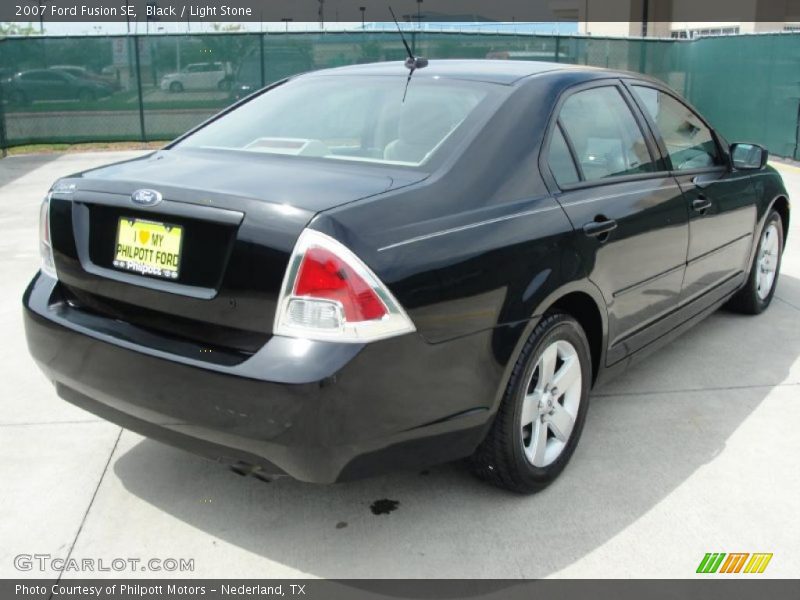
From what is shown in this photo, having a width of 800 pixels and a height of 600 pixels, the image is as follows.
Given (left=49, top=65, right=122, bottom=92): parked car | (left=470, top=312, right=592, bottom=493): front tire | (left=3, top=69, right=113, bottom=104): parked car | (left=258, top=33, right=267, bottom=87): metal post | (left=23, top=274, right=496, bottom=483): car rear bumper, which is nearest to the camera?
(left=23, top=274, right=496, bottom=483): car rear bumper

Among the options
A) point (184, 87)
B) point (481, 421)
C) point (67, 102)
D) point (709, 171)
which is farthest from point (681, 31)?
point (481, 421)

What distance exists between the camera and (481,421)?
2783mm

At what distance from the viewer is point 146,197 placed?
2.70 m

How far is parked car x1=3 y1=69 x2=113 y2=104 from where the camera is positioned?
50.9 feet

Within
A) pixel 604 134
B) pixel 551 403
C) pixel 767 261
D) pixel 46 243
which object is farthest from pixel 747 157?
pixel 46 243

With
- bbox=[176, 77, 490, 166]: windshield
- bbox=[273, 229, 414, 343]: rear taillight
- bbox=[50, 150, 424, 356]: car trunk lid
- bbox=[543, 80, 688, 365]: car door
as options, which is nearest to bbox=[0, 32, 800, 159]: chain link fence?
bbox=[543, 80, 688, 365]: car door

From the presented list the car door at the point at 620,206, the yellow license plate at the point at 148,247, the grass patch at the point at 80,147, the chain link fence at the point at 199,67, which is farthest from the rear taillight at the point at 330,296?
the grass patch at the point at 80,147

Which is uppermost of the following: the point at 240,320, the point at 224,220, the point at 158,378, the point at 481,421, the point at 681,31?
the point at 681,31

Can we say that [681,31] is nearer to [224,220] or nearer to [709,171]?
[709,171]

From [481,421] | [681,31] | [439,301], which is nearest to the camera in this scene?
[439,301]

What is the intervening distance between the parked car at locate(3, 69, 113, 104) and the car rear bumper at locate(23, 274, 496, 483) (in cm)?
1452

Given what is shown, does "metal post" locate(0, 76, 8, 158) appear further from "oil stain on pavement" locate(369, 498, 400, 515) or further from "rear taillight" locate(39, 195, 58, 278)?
"oil stain on pavement" locate(369, 498, 400, 515)

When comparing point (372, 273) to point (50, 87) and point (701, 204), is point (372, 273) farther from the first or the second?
point (50, 87)

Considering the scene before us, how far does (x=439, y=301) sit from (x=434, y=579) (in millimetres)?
912
